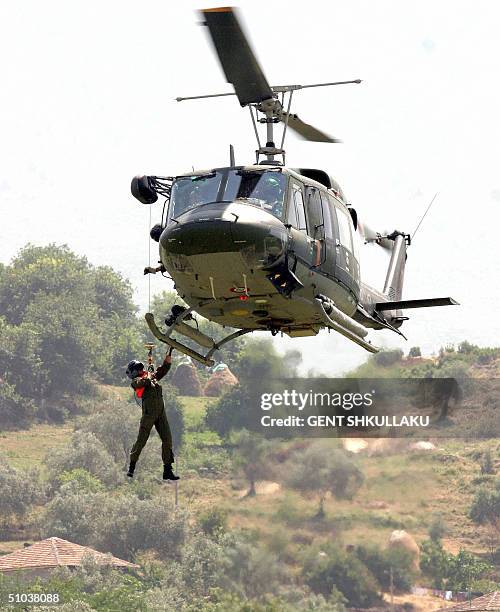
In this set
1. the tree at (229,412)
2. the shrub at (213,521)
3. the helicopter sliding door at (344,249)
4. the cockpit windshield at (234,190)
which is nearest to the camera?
the cockpit windshield at (234,190)

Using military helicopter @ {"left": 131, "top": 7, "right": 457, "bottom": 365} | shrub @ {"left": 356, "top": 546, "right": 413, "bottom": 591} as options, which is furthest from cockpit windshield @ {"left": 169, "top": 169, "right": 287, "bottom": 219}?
shrub @ {"left": 356, "top": 546, "right": 413, "bottom": 591}

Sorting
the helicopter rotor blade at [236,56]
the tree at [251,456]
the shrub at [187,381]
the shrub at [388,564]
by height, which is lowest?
the shrub at [388,564]

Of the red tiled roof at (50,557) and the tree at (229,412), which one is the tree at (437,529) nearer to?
the tree at (229,412)

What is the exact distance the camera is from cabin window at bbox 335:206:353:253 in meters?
21.8

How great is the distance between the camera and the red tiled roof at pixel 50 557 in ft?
341

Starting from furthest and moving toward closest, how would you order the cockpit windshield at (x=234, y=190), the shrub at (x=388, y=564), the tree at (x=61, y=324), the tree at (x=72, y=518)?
the tree at (x=61, y=324) → the tree at (x=72, y=518) → the shrub at (x=388, y=564) → the cockpit windshield at (x=234, y=190)

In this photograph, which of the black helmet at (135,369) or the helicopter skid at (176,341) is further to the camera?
the helicopter skid at (176,341)

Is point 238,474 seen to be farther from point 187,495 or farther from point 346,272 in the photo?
point 346,272

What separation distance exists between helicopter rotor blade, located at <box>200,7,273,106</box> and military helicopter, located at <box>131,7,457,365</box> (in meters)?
0.01

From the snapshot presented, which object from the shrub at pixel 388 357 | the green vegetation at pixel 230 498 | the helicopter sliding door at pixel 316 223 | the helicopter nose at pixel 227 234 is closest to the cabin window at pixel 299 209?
the helicopter sliding door at pixel 316 223

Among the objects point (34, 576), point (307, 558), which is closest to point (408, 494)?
point (307, 558)

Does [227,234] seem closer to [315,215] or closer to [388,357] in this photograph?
[315,215]

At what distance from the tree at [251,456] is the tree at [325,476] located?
7.25 feet

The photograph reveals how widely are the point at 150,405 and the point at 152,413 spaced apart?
0.13 m
